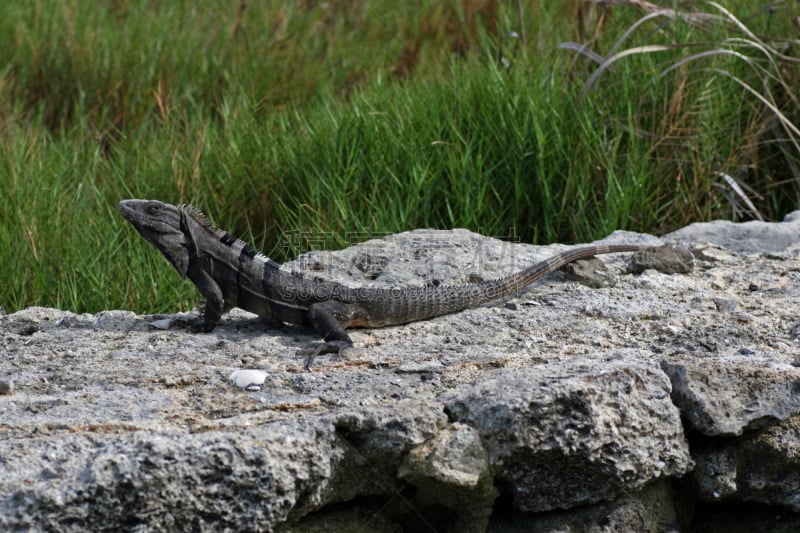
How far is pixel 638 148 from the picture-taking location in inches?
→ 205

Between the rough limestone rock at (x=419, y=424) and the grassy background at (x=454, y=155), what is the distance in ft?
3.71

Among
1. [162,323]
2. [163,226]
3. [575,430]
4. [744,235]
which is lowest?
[744,235]

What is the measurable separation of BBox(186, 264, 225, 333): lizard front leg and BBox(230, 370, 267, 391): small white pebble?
1.87ft

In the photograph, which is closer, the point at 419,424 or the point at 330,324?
the point at 419,424

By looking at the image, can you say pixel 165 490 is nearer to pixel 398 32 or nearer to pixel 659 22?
pixel 659 22

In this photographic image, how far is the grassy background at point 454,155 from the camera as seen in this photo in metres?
4.85

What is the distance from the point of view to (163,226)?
3885mm

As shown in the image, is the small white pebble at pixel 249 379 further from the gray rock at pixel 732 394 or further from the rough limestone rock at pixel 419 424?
the gray rock at pixel 732 394

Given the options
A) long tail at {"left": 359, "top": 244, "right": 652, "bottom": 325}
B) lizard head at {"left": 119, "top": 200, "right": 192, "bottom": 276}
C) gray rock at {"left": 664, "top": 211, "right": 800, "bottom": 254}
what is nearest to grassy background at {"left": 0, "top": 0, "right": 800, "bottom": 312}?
gray rock at {"left": 664, "top": 211, "right": 800, "bottom": 254}

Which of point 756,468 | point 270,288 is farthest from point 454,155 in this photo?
point 756,468

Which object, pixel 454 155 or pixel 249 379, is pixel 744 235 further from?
pixel 249 379

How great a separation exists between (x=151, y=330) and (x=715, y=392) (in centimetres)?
196

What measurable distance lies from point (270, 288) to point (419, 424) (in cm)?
119

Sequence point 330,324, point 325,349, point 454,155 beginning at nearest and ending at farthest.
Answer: point 325,349 → point 330,324 → point 454,155
